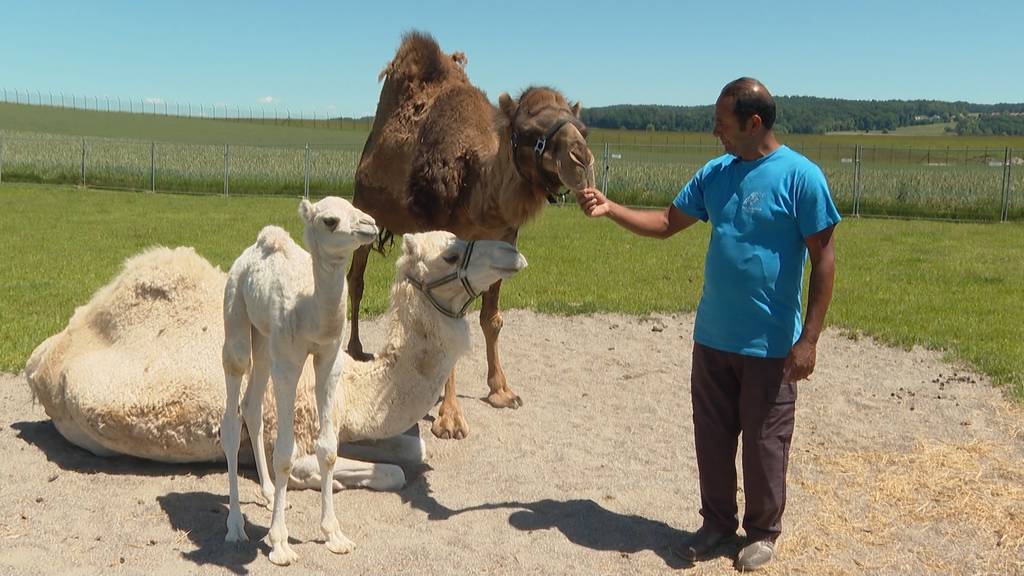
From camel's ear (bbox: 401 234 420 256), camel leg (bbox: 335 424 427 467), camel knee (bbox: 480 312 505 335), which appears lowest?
camel leg (bbox: 335 424 427 467)

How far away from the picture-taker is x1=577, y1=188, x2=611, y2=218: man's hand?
4.66 meters

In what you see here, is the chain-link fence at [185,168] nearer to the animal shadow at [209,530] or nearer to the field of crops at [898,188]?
the field of crops at [898,188]

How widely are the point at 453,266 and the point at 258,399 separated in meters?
1.16

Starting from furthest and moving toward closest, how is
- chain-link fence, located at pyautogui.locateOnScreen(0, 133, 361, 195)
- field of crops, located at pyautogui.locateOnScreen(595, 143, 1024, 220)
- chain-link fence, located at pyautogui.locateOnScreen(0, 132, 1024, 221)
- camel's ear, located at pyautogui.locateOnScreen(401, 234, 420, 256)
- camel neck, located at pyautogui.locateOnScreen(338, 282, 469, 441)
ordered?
chain-link fence, located at pyautogui.locateOnScreen(0, 133, 361, 195) → chain-link fence, located at pyautogui.locateOnScreen(0, 132, 1024, 221) → field of crops, located at pyautogui.locateOnScreen(595, 143, 1024, 220) → camel neck, located at pyautogui.locateOnScreen(338, 282, 469, 441) → camel's ear, located at pyautogui.locateOnScreen(401, 234, 420, 256)

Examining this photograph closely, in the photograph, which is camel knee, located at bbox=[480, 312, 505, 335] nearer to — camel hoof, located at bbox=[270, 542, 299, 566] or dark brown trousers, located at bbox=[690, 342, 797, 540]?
dark brown trousers, located at bbox=[690, 342, 797, 540]

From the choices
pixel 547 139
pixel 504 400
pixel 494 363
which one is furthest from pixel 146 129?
pixel 547 139

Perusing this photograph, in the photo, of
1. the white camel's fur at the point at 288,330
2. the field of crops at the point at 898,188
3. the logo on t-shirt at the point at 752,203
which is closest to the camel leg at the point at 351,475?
the white camel's fur at the point at 288,330

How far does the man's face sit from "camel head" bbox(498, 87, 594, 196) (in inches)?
44.1

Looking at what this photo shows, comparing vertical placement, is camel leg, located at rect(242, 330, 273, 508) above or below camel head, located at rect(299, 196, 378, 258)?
below

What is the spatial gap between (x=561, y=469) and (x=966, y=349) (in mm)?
4949

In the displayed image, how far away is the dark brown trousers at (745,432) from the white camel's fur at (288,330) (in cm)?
177

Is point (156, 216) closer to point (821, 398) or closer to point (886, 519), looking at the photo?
point (821, 398)

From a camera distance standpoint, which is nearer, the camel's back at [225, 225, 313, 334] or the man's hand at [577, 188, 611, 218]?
the camel's back at [225, 225, 313, 334]

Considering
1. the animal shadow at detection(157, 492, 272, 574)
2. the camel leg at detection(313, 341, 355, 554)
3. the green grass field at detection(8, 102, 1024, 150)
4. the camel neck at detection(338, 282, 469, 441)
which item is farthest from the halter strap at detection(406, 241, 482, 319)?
the green grass field at detection(8, 102, 1024, 150)
